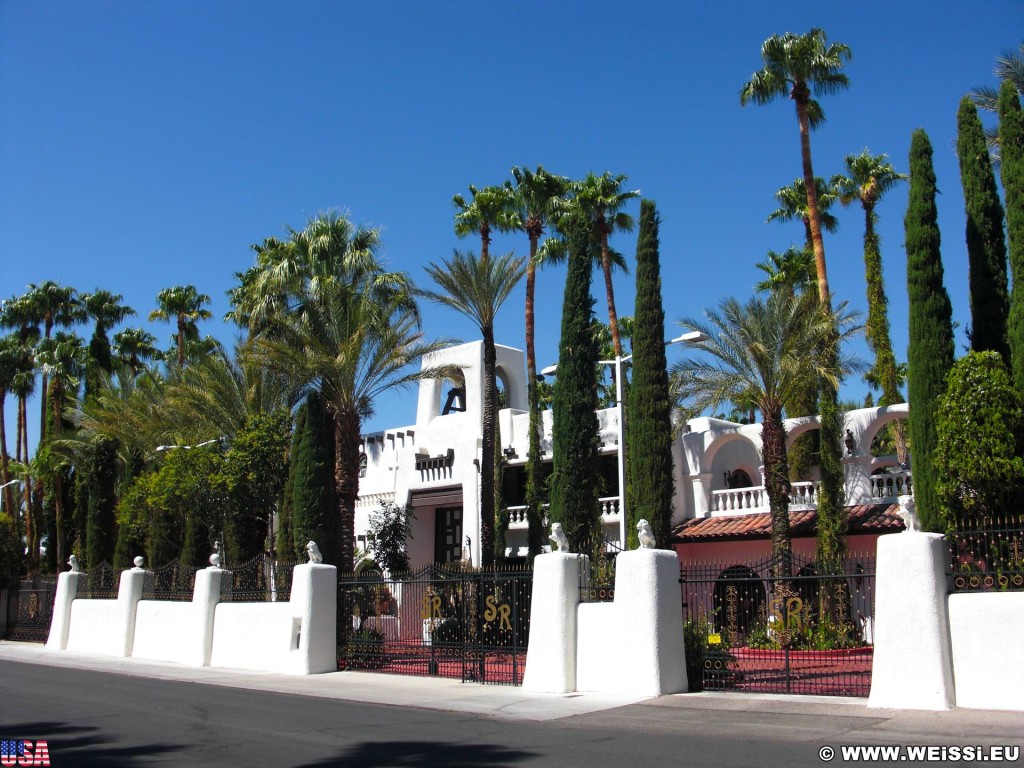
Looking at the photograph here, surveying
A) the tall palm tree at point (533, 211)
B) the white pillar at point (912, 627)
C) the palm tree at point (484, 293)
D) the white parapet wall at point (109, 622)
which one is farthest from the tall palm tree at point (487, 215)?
the white pillar at point (912, 627)

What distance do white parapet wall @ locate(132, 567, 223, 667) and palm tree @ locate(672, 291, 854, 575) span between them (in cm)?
1390

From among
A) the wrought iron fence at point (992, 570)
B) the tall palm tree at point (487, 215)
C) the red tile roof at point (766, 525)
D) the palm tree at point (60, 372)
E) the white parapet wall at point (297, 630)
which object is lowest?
the white parapet wall at point (297, 630)

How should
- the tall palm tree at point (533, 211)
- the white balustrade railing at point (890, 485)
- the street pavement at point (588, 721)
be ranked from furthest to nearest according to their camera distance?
the tall palm tree at point (533, 211), the white balustrade railing at point (890, 485), the street pavement at point (588, 721)

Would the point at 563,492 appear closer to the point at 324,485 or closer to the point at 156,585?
the point at 324,485

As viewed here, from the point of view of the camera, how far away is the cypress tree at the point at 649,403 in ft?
84.9

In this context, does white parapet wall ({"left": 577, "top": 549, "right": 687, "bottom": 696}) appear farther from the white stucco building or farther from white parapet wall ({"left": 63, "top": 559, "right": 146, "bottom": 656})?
white parapet wall ({"left": 63, "top": 559, "right": 146, "bottom": 656})

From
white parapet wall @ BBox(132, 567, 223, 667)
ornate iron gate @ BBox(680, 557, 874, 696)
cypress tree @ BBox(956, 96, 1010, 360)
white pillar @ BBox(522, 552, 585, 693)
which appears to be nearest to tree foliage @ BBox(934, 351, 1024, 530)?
cypress tree @ BBox(956, 96, 1010, 360)

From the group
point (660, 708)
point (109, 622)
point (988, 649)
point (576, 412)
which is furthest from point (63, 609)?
point (988, 649)

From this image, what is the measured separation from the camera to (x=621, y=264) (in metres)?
39.2

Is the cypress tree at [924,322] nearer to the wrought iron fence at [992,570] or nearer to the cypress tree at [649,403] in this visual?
the wrought iron fence at [992,570]

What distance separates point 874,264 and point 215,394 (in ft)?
80.9

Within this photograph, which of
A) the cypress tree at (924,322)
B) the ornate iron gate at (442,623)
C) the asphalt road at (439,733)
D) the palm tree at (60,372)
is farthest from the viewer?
the palm tree at (60,372)

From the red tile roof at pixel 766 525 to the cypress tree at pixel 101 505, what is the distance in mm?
22535

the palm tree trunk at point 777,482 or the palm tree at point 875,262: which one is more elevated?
the palm tree at point 875,262
